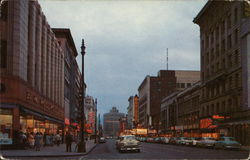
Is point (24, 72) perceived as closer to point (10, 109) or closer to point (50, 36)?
point (10, 109)

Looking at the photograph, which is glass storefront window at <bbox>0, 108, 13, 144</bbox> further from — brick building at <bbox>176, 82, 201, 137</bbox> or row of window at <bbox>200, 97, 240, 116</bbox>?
brick building at <bbox>176, 82, 201, 137</bbox>

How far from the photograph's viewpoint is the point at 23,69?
130 ft

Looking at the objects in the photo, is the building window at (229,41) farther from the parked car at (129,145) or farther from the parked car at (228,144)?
the parked car at (129,145)

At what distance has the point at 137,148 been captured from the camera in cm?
3706

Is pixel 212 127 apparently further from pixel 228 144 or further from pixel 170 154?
pixel 170 154

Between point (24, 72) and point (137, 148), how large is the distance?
1343 centimetres

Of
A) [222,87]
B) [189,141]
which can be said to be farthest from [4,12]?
[222,87]

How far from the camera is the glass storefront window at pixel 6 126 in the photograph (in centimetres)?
3559

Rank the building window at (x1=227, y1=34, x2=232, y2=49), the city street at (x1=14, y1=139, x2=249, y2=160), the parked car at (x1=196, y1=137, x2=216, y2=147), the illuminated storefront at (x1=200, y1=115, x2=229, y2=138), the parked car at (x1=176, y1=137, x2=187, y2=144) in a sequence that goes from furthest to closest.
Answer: the building window at (x1=227, y1=34, x2=232, y2=49)
the illuminated storefront at (x1=200, y1=115, x2=229, y2=138)
the parked car at (x1=176, y1=137, x2=187, y2=144)
the parked car at (x1=196, y1=137, x2=216, y2=147)
the city street at (x1=14, y1=139, x2=249, y2=160)

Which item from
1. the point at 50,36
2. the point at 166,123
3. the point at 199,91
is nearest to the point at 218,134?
the point at 199,91

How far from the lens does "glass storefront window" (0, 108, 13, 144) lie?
117ft

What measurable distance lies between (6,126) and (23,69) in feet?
20.4

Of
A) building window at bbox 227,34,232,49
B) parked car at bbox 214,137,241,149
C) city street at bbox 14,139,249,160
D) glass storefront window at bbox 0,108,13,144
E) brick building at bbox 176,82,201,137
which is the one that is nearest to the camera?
city street at bbox 14,139,249,160

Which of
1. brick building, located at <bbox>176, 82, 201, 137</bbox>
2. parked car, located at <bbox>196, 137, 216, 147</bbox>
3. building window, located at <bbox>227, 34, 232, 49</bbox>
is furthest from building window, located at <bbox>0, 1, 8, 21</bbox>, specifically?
brick building, located at <bbox>176, 82, 201, 137</bbox>
